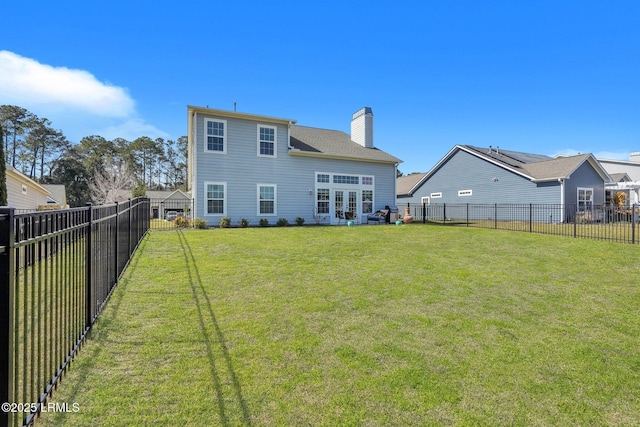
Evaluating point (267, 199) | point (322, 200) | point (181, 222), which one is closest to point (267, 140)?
point (267, 199)

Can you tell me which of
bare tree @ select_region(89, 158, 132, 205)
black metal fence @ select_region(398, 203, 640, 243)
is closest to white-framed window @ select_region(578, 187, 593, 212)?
black metal fence @ select_region(398, 203, 640, 243)

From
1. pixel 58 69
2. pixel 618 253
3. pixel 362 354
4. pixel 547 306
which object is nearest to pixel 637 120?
pixel 618 253

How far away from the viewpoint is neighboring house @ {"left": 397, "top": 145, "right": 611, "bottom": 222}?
65.2ft

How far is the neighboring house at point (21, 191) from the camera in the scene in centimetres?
1816

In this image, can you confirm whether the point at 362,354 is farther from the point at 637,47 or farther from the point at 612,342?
the point at 637,47

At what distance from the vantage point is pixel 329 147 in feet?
61.1

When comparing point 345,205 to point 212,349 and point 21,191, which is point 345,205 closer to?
point 212,349

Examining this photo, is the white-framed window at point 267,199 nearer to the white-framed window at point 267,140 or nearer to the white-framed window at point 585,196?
the white-framed window at point 267,140

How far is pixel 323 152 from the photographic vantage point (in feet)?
57.7

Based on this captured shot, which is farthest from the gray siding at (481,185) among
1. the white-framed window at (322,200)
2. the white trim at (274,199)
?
the white trim at (274,199)

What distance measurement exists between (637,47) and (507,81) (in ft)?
18.1

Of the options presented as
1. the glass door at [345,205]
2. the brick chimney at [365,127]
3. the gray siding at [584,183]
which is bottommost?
the glass door at [345,205]

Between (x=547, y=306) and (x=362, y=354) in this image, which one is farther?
(x=547, y=306)

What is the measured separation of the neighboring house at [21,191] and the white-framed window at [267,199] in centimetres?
1306
